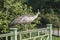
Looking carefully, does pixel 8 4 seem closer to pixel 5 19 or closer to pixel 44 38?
pixel 5 19

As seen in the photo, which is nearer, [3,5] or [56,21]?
[3,5]

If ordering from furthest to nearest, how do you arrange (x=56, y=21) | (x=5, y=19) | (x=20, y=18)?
1. (x=56, y=21)
2. (x=5, y=19)
3. (x=20, y=18)

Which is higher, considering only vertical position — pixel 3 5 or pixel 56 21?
pixel 3 5

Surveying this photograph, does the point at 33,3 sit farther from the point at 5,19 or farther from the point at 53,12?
the point at 5,19

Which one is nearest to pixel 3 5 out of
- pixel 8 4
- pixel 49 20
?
pixel 8 4

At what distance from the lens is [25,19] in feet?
29.5

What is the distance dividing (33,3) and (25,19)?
21512 millimetres

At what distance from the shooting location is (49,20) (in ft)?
84.6

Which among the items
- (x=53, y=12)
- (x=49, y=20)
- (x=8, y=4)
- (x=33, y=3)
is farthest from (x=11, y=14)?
(x=33, y=3)

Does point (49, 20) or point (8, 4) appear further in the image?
point (49, 20)

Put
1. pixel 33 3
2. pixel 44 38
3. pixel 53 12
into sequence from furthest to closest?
pixel 33 3 → pixel 53 12 → pixel 44 38

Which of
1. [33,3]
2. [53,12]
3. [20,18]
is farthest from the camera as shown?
[33,3]

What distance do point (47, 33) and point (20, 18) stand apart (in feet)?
5.43

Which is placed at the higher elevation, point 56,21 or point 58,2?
point 58,2
